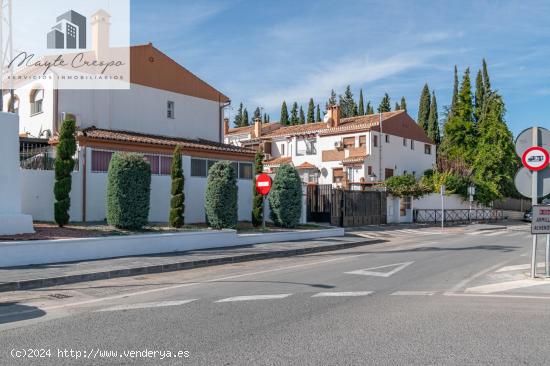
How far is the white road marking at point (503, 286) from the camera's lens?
901 centimetres

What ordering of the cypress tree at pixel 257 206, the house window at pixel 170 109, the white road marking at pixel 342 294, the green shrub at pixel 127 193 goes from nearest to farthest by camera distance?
1. the white road marking at pixel 342 294
2. the green shrub at pixel 127 193
3. the cypress tree at pixel 257 206
4. the house window at pixel 170 109

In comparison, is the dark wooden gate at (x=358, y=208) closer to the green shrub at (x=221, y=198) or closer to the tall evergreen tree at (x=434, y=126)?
the green shrub at (x=221, y=198)

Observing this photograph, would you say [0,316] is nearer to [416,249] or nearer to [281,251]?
[281,251]

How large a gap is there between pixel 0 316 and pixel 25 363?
2.57m

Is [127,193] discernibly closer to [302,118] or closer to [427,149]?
[427,149]

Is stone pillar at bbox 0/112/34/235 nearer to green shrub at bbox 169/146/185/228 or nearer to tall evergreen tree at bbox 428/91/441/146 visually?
green shrub at bbox 169/146/185/228

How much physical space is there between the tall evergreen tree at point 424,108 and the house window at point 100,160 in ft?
207

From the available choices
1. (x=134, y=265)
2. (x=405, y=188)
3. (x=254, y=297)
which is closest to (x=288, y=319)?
(x=254, y=297)

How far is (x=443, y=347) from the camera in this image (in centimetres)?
538

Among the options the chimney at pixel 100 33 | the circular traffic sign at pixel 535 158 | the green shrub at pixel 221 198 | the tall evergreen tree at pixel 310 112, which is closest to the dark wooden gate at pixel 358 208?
the green shrub at pixel 221 198

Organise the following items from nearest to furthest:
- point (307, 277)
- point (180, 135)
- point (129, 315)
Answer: point (129, 315) → point (307, 277) → point (180, 135)

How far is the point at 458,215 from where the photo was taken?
39312 millimetres

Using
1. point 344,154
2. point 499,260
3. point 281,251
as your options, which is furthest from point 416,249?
point 344,154

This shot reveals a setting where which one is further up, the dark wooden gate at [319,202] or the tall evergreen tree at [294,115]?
the tall evergreen tree at [294,115]
